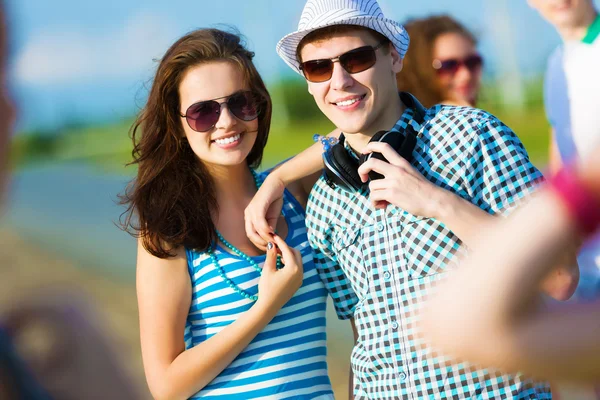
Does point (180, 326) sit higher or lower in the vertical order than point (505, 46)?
lower

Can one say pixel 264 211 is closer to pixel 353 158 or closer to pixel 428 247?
pixel 353 158

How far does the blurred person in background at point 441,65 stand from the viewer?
4504 millimetres

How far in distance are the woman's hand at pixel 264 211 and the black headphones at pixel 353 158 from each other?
21cm

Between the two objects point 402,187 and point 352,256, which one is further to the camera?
point 352,256

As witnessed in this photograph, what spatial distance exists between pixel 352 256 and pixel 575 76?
1.63 meters

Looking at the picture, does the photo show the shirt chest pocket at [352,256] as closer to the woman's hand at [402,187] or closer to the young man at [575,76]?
the woman's hand at [402,187]

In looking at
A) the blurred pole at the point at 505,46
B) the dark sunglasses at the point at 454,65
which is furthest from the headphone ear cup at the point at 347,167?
the blurred pole at the point at 505,46

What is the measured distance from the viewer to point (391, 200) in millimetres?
2182

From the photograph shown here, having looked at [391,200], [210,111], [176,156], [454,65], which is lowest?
[391,200]

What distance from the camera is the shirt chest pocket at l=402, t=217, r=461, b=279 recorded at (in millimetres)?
2309

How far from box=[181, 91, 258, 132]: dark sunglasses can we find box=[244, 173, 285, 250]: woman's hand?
0.27 meters

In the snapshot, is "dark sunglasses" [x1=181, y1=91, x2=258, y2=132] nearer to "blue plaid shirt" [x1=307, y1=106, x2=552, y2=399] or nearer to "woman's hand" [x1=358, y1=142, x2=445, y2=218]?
"blue plaid shirt" [x1=307, y1=106, x2=552, y2=399]

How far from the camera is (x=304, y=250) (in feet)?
8.93

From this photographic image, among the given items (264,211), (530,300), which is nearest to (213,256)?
(264,211)
